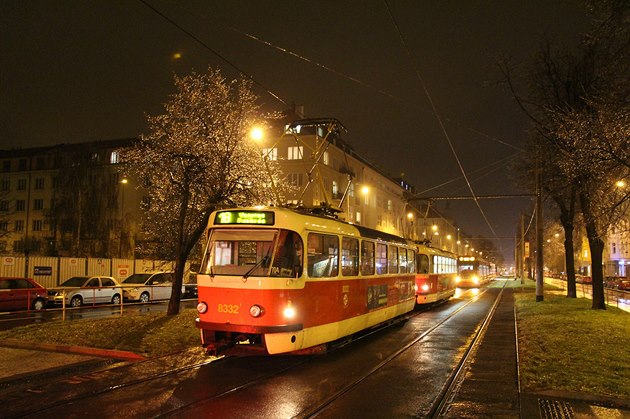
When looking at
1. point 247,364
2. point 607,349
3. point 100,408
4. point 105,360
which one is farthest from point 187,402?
point 607,349

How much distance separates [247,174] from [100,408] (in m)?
11.8

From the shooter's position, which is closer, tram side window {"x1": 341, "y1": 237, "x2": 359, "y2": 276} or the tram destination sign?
the tram destination sign

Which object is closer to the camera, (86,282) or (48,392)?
(48,392)

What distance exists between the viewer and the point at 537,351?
11.8 m

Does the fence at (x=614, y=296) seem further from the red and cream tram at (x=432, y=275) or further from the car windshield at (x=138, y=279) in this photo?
the car windshield at (x=138, y=279)

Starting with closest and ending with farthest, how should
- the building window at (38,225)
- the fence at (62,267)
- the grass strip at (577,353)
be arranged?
the grass strip at (577,353)
the fence at (62,267)
the building window at (38,225)

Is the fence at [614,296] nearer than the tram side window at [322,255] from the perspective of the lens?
No

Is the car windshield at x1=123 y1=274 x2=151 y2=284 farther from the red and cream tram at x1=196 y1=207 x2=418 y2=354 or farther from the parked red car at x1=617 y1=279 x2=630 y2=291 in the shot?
the parked red car at x1=617 y1=279 x2=630 y2=291

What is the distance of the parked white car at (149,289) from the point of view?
28.8 metres

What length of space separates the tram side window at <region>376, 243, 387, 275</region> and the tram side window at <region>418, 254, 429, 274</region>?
8.04 metres

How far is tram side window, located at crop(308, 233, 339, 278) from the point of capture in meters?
10.5

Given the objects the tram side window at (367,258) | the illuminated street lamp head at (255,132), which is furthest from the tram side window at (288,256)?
the illuminated street lamp head at (255,132)

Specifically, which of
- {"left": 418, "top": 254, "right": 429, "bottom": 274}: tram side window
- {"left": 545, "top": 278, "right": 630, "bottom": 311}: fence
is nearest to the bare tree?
{"left": 418, "top": 254, "right": 429, "bottom": 274}: tram side window

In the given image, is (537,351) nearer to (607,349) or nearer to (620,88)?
(607,349)
